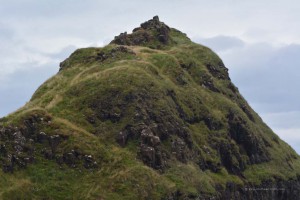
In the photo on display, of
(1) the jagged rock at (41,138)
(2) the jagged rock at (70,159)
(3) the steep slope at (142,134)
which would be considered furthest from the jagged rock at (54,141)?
(2) the jagged rock at (70,159)

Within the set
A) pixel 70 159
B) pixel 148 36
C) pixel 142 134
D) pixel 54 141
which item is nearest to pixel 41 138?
pixel 54 141

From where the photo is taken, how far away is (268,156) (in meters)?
109

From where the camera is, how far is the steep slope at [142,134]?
73.0m

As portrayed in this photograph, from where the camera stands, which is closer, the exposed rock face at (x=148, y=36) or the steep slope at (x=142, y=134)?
the steep slope at (x=142, y=134)

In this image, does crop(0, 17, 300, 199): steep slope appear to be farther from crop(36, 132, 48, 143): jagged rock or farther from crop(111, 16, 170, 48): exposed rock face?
crop(111, 16, 170, 48): exposed rock face

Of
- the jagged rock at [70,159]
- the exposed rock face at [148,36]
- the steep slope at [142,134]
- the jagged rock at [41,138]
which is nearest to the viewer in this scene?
the steep slope at [142,134]

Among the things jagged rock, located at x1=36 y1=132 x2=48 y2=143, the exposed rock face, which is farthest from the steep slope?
the exposed rock face

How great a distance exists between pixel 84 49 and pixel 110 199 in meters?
44.8

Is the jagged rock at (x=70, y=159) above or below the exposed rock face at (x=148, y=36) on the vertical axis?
below

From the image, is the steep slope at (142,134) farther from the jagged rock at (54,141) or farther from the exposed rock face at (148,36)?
the exposed rock face at (148,36)

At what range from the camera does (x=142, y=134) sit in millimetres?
81000

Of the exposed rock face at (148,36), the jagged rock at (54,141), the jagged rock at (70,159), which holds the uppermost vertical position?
the exposed rock face at (148,36)

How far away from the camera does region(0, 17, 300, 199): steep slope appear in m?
73.0

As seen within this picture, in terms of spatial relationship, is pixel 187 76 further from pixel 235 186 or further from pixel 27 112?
pixel 27 112
